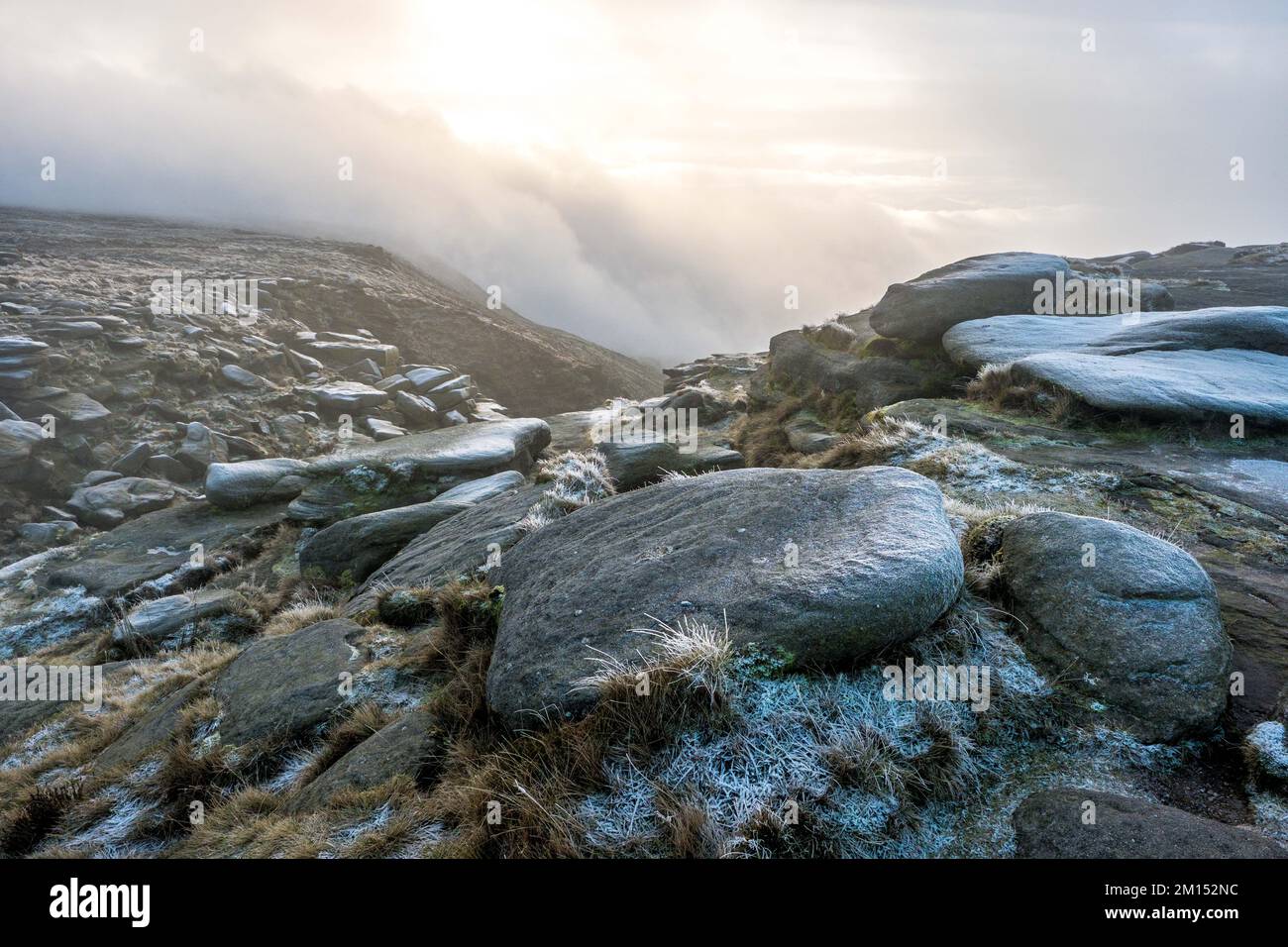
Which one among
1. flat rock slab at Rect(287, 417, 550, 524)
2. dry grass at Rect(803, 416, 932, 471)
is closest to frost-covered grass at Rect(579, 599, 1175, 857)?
dry grass at Rect(803, 416, 932, 471)

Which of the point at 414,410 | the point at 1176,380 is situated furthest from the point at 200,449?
the point at 1176,380

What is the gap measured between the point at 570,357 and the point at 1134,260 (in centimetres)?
3794

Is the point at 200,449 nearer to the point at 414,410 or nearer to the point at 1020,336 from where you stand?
the point at 414,410

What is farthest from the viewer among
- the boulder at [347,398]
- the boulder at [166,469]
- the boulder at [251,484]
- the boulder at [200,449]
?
the boulder at [347,398]

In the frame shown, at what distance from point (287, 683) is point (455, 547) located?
10.5 ft

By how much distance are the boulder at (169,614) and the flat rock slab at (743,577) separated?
861cm

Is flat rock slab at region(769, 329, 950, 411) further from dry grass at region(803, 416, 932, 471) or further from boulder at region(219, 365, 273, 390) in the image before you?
boulder at region(219, 365, 273, 390)

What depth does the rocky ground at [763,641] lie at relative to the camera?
405cm

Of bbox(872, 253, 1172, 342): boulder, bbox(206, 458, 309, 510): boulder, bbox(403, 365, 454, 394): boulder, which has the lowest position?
bbox(206, 458, 309, 510): boulder

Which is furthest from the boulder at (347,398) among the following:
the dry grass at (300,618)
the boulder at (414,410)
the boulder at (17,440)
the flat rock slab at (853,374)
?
the dry grass at (300,618)

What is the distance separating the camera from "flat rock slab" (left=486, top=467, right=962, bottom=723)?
15.4ft

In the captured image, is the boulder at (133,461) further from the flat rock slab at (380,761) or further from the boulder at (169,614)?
the flat rock slab at (380,761)

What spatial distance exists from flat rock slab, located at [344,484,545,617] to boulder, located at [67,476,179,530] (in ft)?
46.9

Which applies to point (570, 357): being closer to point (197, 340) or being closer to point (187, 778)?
point (197, 340)
